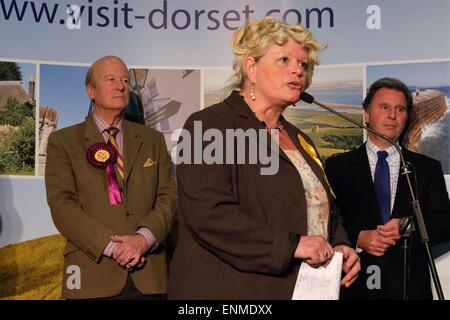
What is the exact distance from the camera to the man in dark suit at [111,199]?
3330 millimetres

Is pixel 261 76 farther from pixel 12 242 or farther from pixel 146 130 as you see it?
pixel 12 242

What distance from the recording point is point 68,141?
3.56 meters

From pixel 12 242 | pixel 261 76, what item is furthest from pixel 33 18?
pixel 261 76

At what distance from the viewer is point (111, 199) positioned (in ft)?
11.3

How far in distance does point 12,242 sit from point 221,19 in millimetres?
1575

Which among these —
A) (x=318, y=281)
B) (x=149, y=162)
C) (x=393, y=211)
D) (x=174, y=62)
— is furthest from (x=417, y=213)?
(x=174, y=62)

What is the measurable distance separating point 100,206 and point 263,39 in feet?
3.94

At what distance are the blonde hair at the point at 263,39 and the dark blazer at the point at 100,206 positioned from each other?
0.98m

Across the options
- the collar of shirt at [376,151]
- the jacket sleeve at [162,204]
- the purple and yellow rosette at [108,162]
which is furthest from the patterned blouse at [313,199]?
the collar of shirt at [376,151]

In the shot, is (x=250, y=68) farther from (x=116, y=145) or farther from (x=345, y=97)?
(x=345, y=97)

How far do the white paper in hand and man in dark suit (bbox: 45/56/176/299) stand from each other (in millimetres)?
1059
